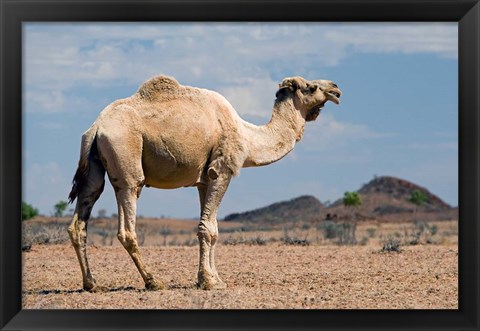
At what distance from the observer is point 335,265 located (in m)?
17.3

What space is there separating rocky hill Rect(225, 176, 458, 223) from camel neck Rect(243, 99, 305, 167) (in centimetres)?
5878

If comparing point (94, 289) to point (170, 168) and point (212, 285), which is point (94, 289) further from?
point (170, 168)

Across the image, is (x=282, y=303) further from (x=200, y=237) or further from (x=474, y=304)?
(x=474, y=304)

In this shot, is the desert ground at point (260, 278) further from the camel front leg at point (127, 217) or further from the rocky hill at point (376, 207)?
the rocky hill at point (376, 207)

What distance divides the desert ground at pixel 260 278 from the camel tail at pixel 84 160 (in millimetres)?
1464

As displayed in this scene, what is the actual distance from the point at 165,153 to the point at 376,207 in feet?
229

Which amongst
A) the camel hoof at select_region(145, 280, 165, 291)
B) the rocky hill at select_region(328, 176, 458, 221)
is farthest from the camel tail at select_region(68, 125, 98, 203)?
the rocky hill at select_region(328, 176, 458, 221)

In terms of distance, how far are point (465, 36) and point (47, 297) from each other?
683 centimetres

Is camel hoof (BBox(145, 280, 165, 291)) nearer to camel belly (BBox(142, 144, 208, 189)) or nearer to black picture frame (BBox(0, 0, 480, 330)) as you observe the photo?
camel belly (BBox(142, 144, 208, 189))

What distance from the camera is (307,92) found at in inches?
563

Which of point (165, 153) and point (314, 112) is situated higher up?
point (314, 112)

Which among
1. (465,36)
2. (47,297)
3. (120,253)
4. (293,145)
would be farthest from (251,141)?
(120,253)

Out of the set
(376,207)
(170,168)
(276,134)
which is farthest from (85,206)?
(376,207)

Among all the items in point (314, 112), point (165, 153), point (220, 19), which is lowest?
point (165, 153)
